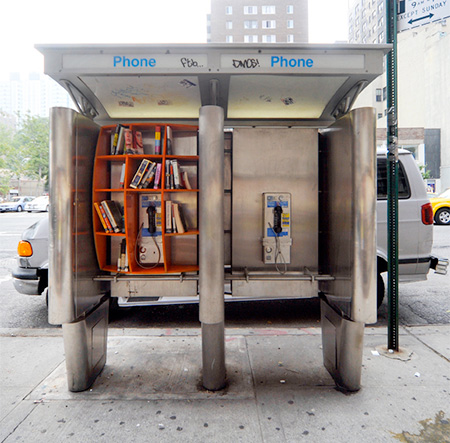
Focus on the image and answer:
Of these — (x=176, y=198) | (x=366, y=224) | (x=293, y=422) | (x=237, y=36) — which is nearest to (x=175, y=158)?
(x=176, y=198)

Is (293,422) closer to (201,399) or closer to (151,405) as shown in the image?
(201,399)

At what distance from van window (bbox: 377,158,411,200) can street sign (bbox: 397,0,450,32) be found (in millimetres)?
1761

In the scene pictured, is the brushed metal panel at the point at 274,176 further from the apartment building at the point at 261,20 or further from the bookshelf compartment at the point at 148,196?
the apartment building at the point at 261,20

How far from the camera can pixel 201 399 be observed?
2.83 metres

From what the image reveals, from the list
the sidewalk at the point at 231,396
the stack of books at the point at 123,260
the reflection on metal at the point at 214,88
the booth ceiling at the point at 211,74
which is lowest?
the sidewalk at the point at 231,396

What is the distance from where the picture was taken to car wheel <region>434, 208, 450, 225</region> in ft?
46.9

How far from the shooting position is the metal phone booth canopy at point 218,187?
2703mm

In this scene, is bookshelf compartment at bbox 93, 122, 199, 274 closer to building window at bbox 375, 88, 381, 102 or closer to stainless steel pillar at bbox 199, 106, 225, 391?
stainless steel pillar at bbox 199, 106, 225, 391

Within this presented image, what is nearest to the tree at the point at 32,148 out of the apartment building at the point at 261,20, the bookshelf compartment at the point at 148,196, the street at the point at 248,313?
the apartment building at the point at 261,20

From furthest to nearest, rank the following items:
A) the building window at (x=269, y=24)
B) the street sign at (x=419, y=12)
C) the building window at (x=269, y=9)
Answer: the building window at (x=269, y=24), the building window at (x=269, y=9), the street sign at (x=419, y=12)

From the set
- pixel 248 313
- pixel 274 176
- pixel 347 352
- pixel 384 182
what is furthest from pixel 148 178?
pixel 384 182

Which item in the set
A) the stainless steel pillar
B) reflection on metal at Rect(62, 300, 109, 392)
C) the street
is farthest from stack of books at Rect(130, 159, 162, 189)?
the street

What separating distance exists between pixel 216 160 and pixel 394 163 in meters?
1.84

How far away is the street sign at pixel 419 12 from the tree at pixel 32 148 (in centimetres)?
3951
